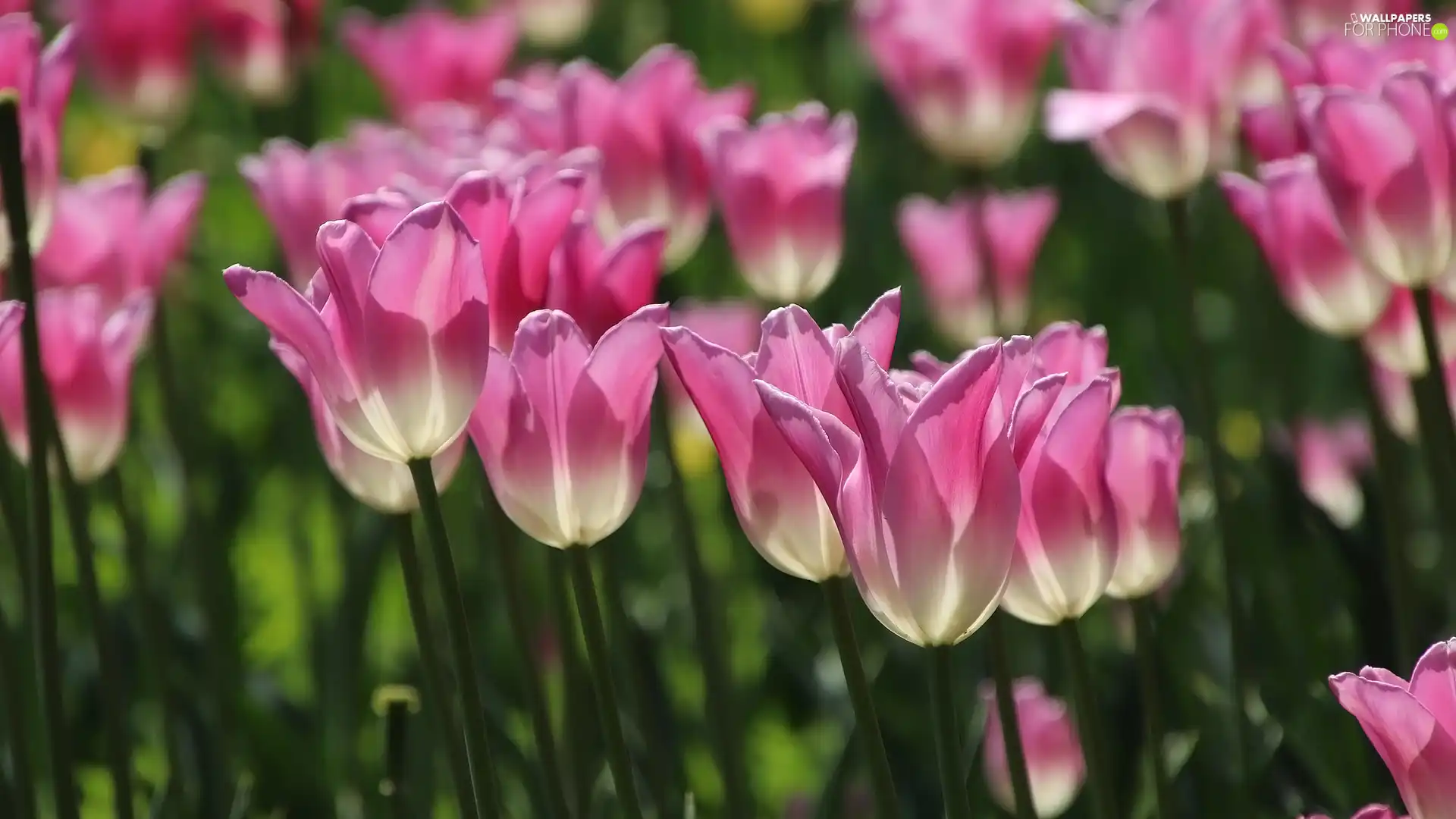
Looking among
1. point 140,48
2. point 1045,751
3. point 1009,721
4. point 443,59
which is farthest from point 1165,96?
point 140,48

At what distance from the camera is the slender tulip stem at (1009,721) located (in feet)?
2.94

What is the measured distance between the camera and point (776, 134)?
Result: 4.60ft

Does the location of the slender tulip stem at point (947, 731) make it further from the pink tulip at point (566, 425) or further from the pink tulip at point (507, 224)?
the pink tulip at point (507, 224)

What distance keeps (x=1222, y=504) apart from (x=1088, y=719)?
1.29ft

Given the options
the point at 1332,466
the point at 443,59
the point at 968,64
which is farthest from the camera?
the point at 443,59

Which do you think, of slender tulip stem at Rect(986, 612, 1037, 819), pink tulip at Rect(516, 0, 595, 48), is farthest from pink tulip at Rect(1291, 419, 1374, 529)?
pink tulip at Rect(516, 0, 595, 48)

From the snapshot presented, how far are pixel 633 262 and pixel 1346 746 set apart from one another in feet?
2.72

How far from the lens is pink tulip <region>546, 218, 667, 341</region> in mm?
973

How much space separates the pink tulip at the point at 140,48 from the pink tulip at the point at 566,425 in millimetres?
1499

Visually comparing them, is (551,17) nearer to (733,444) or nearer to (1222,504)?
(1222,504)

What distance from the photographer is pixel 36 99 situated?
3.62 feet

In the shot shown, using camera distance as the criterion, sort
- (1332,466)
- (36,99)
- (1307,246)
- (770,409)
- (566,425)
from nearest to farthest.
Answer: (770,409)
(566,425)
(36,99)
(1307,246)
(1332,466)

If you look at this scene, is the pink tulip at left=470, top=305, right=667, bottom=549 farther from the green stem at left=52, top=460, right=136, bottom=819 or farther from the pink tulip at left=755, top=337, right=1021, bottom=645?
the green stem at left=52, top=460, right=136, bottom=819

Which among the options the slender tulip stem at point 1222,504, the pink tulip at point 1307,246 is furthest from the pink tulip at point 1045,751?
the pink tulip at point 1307,246
